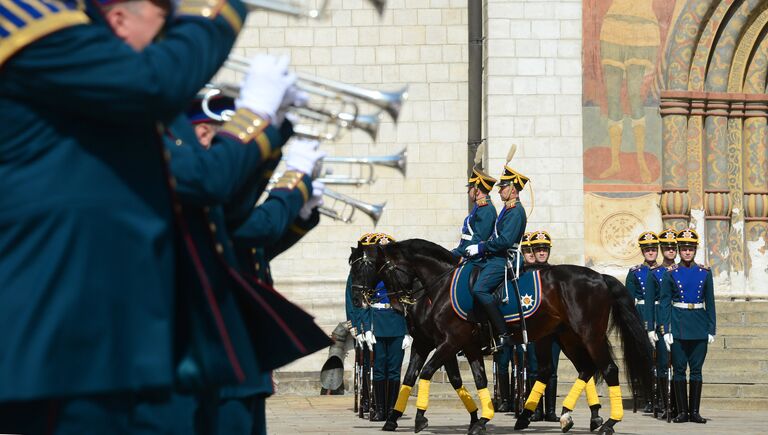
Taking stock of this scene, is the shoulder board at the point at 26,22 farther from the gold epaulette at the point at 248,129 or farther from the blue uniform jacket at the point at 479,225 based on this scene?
the blue uniform jacket at the point at 479,225

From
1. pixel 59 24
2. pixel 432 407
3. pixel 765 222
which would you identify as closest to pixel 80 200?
pixel 59 24

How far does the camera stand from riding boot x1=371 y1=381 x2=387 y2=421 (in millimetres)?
14367

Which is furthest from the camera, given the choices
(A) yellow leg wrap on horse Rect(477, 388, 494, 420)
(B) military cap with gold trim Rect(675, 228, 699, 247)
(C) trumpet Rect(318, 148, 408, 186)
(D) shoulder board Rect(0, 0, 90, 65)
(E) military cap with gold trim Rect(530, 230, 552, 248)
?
(E) military cap with gold trim Rect(530, 230, 552, 248)

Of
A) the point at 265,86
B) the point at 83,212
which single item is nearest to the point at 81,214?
the point at 83,212

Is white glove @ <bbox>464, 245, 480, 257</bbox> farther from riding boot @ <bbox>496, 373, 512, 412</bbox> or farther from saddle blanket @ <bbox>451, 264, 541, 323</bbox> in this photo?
riding boot @ <bbox>496, 373, 512, 412</bbox>

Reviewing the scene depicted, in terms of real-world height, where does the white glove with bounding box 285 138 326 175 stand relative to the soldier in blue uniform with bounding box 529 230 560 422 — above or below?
above

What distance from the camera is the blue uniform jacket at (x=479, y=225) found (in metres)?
13.2

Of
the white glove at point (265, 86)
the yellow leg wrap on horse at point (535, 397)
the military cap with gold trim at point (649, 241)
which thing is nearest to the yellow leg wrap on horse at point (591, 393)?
the yellow leg wrap on horse at point (535, 397)

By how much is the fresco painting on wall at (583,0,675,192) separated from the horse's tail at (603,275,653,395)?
6072mm

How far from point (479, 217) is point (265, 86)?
9631mm

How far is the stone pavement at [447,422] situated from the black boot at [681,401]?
0.67 ft

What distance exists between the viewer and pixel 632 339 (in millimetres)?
12992

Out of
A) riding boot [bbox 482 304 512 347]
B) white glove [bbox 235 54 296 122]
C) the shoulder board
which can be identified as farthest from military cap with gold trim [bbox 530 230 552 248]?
the shoulder board

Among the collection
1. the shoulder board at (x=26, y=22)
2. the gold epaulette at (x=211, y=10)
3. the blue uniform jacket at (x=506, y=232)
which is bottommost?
the blue uniform jacket at (x=506, y=232)
